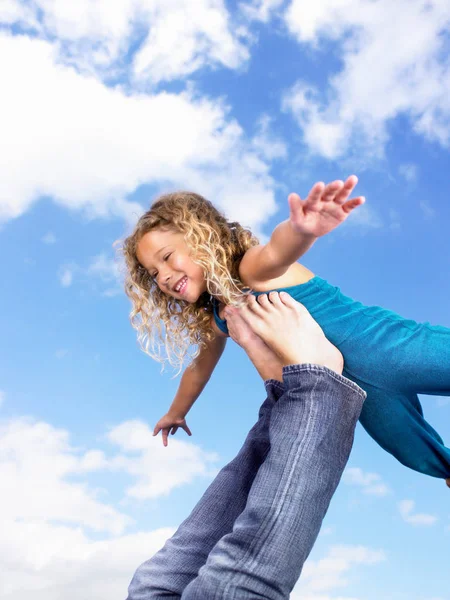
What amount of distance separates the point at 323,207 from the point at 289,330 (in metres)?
0.68

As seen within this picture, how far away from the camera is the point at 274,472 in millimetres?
2432

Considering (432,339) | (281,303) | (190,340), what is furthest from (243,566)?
(190,340)

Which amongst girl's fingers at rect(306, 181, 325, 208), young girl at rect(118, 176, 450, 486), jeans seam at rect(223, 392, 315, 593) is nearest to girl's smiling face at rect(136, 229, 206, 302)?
young girl at rect(118, 176, 450, 486)

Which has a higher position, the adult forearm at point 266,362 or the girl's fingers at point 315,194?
the girl's fingers at point 315,194

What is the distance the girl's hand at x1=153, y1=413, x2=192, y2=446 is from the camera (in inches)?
157

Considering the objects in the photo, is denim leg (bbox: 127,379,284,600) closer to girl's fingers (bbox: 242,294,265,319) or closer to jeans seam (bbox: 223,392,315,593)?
girl's fingers (bbox: 242,294,265,319)

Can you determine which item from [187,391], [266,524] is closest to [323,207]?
[266,524]

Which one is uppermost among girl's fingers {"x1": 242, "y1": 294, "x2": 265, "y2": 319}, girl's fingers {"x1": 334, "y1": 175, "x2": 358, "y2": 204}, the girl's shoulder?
the girl's shoulder

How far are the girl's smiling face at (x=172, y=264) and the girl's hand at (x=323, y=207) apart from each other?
0.90 m

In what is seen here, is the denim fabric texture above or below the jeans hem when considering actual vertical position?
above

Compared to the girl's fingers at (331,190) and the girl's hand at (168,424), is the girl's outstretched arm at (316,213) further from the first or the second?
the girl's hand at (168,424)

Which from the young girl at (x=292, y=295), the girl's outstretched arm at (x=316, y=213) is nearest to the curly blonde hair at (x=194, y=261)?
the young girl at (x=292, y=295)

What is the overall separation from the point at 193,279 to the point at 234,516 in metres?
1.23

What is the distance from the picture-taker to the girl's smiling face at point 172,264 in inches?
132
